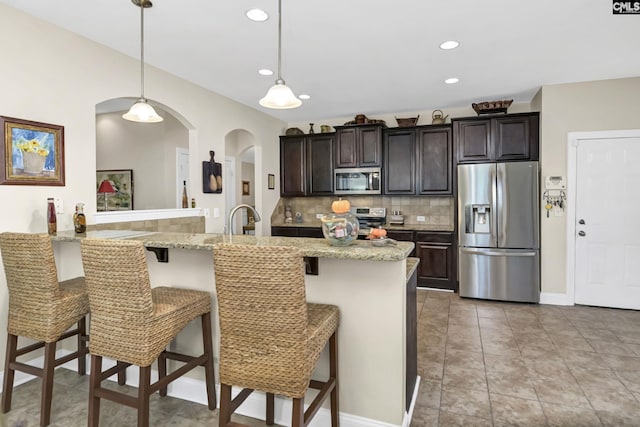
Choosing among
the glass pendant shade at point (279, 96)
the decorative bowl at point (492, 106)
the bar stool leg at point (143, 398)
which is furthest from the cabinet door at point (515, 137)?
the bar stool leg at point (143, 398)

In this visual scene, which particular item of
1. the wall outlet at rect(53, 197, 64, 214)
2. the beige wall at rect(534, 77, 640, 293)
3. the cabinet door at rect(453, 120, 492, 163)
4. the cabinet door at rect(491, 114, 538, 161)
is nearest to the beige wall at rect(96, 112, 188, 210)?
the wall outlet at rect(53, 197, 64, 214)

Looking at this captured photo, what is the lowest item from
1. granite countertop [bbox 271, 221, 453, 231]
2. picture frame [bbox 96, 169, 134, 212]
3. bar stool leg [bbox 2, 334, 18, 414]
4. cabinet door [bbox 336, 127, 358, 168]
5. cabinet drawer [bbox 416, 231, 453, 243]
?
bar stool leg [bbox 2, 334, 18, 414]

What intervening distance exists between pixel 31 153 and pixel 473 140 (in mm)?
4747

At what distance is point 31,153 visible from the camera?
100 inches

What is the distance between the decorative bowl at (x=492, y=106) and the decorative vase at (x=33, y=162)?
15.8ft

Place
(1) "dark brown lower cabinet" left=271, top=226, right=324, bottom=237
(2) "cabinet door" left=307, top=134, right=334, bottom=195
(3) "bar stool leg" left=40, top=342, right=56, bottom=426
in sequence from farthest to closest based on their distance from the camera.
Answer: (2) "cabinet door" left=307, top=134, right=334, bottom=195 → (1) "dark brown lower cabinet" left=271, top=226, right=324, bottom=237 → (3) "bar stool leg" left=40, top=342, right=56, bottom=426

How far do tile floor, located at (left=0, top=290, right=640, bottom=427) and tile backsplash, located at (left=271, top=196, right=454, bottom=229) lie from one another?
2009mm

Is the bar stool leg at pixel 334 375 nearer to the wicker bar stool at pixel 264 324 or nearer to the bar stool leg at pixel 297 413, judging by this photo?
the wicker bar stool at pixel 264 324

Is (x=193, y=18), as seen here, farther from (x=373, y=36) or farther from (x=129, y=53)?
(x=373, y=36)

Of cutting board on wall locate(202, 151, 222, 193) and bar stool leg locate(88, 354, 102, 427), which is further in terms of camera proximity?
cutting board on wall locate(202, 151, 222, 193)

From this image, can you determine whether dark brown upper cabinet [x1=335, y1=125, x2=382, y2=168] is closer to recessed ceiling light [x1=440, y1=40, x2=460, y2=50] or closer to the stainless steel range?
the stainless steel range

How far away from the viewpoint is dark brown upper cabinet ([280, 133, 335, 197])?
573cm

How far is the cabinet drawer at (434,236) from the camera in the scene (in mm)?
4938

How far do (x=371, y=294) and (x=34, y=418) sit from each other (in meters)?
2.17
